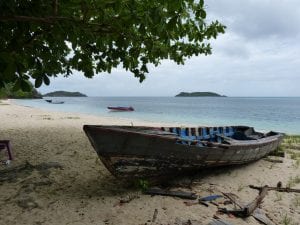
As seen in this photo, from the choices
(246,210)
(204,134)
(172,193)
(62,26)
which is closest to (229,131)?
(204,134)

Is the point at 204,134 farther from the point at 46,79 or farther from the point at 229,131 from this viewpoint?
the point at 46,79

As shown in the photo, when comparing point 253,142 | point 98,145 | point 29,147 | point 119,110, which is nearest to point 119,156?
point 98,145

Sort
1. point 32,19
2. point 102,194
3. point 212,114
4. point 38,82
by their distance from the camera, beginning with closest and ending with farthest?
point 38,82 → point 32,19 → point 102,194 → point 212,114

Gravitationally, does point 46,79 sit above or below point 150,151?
above

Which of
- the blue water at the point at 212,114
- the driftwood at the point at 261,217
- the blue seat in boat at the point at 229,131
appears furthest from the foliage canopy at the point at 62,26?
the blue water at the point at 212,114

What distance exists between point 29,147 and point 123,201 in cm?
524

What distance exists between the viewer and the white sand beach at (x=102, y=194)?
497 cm

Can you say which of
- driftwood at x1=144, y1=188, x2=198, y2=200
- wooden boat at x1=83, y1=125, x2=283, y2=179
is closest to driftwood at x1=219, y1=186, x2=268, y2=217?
driftwood at x1=144, y1=188, x2=198, y2=200

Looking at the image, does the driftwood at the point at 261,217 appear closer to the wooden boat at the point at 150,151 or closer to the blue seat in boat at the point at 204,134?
the wooden boat at the point at 150,151

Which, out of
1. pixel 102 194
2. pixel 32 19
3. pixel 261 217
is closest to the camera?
pixel 32 19

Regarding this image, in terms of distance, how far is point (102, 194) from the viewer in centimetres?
587

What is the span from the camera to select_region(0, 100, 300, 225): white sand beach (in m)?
4.97

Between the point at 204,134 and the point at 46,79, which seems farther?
the point at 204,134

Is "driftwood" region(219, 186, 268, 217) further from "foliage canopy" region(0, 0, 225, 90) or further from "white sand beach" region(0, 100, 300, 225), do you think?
"foliage canopy" region(0, 0, 225, 90)
